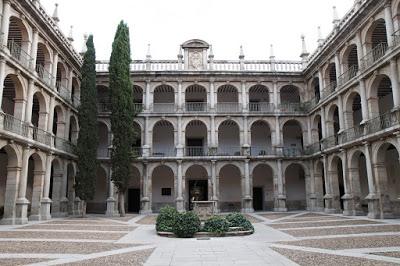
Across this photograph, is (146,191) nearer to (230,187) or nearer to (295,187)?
(230,187)

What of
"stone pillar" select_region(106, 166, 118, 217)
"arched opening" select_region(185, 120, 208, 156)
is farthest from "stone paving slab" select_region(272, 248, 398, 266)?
"arched opening" select_region(185, 120, 208, 156)

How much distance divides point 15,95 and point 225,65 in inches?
655

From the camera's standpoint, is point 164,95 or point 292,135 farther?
point 164,95

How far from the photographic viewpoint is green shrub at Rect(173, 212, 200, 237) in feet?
37.4

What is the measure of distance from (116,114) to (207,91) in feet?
28.1

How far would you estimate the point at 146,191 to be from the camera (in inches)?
1022

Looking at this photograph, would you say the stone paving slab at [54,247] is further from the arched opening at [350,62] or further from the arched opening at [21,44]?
the arched opening at [350,62]

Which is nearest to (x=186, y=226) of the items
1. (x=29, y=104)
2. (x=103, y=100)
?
(x=29, y=104)

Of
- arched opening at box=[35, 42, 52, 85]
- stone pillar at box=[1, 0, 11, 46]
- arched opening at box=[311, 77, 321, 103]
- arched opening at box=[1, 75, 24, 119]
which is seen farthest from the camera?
arched opening at box=[311, 77, 321, 103]

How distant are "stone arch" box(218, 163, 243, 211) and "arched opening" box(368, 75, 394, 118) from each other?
12.0m

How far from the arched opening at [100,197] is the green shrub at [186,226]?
1692 centimetres

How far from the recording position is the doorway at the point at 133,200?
28.4m

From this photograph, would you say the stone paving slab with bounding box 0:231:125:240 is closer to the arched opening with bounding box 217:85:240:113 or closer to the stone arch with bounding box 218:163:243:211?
the stone arch with bounding box 218:163:243:211

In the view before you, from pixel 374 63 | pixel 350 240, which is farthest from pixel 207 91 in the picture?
pixel 350 240
